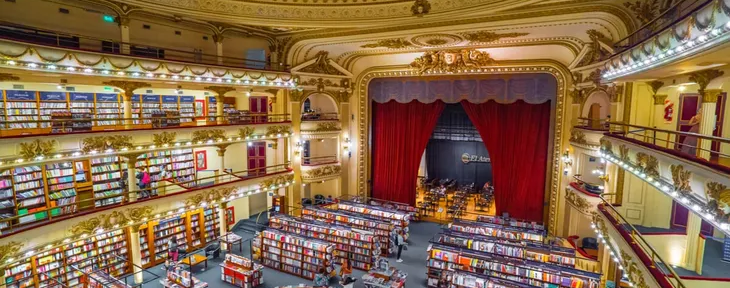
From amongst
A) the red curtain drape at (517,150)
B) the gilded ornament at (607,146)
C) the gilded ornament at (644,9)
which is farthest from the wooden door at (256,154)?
the gilded ornament at (644,9)

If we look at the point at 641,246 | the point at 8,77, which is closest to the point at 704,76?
the point at 641,246

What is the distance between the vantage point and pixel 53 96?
10.6 meters

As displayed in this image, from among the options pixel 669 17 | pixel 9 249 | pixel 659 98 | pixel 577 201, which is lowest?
pixel 9 249

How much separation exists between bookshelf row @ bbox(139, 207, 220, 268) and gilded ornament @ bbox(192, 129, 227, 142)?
9.11 ft

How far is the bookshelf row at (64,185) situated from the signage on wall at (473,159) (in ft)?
42.8

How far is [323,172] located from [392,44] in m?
5.82

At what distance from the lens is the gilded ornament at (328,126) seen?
613 inches

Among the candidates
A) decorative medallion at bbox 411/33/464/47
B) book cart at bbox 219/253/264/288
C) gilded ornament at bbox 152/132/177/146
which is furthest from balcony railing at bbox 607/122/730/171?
gilded ornament at bbox 152/132/177/146

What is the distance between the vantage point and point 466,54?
551 inches

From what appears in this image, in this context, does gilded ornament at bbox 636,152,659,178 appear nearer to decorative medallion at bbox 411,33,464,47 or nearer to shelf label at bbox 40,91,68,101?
decorative medallion at bbox 411,33,464,47

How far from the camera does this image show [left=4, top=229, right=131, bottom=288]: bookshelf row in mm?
9383

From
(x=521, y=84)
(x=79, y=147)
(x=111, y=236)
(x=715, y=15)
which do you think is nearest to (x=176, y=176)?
(x=111, y=236)

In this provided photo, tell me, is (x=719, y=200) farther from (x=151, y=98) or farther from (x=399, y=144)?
(x=151, y=98)

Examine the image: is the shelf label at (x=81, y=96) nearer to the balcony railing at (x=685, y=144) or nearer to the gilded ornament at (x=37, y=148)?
the gilded ornament at (x=37, y=148)
